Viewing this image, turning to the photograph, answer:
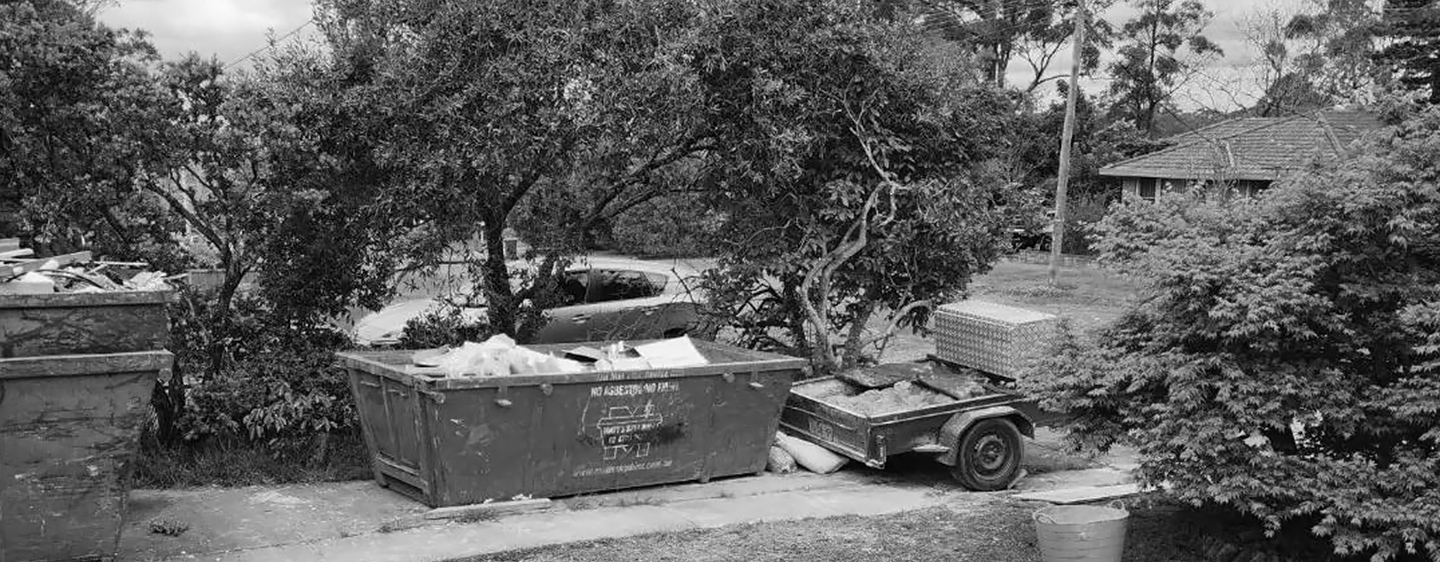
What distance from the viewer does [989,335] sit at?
10.2 meters

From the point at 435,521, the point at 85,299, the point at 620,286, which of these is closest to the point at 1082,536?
the point at 435,521

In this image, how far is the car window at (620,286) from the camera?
12750 mm

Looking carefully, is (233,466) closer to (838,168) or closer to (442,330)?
(442,330)

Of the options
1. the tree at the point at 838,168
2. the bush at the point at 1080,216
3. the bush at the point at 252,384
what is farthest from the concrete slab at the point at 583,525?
the bush at the point at 1080,216

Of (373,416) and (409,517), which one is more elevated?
(373,416)

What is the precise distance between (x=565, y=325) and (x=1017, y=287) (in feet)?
59.4

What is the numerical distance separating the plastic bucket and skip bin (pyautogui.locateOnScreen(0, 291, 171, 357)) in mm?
4849

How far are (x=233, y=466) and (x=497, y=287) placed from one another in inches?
116

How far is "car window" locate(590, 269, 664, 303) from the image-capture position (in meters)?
12.8

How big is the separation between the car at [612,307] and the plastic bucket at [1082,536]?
573 centimetres

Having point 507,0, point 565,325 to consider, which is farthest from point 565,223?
point 507,0

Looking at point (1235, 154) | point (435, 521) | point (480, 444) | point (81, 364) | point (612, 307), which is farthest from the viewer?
point (1235, 154)

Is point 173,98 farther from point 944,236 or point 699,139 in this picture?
point 944,236

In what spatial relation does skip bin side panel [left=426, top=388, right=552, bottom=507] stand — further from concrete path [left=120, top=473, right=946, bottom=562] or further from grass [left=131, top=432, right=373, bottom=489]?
grass [left=131, top=432, right=373, bottom=489]
